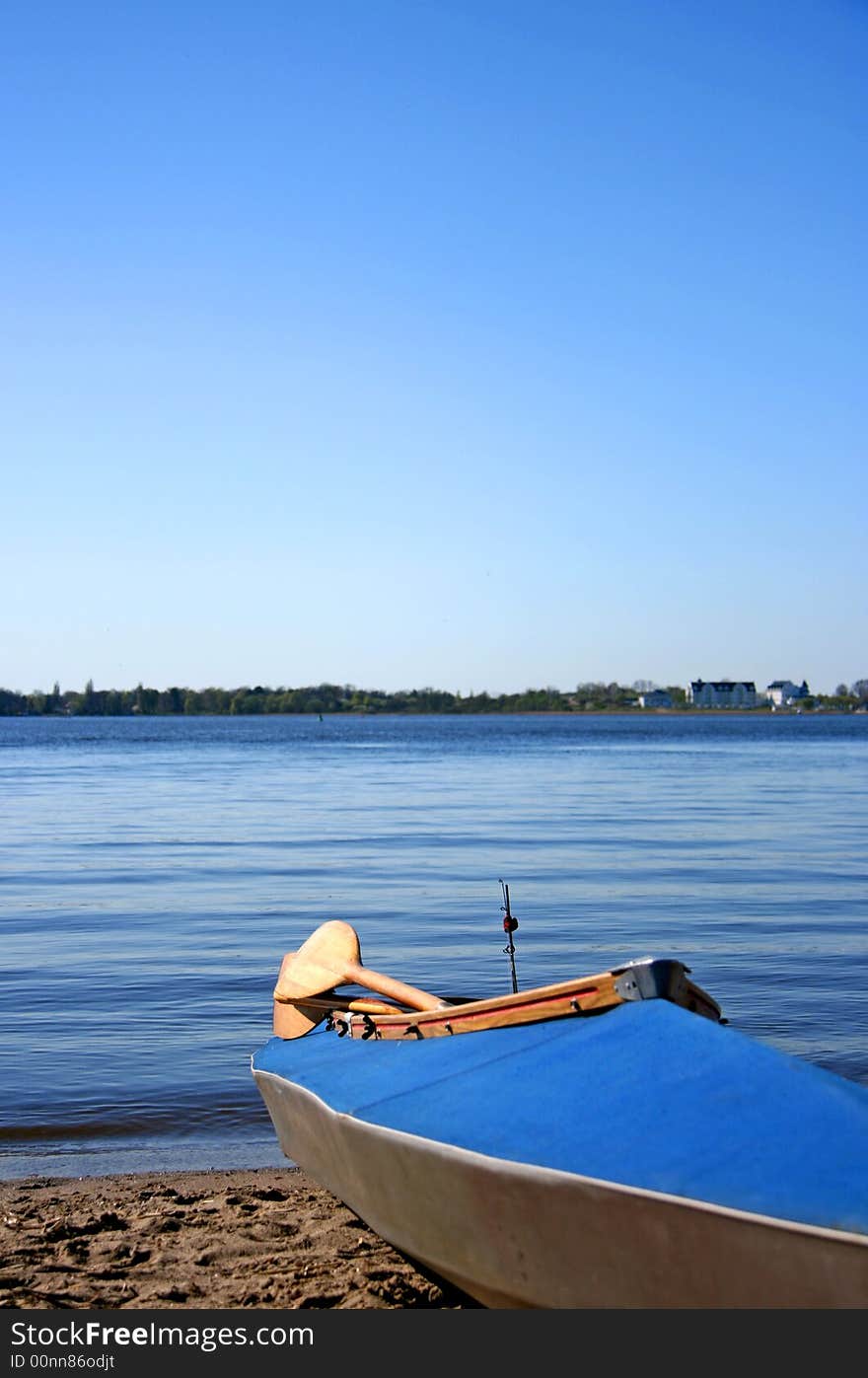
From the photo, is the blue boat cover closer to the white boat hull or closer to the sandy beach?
the white boat hull

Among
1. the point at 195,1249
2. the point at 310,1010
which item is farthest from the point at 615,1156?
the point at 310,1010

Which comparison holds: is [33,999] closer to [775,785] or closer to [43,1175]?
[43,1175]

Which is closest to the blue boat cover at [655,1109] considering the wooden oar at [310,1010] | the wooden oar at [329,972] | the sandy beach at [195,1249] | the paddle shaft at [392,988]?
the sandy beach at [195,1249]

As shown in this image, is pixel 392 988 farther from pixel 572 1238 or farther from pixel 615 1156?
pixel 615 1156

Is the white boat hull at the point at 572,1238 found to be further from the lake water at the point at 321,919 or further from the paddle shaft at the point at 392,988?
the lake water at the point at 321,919

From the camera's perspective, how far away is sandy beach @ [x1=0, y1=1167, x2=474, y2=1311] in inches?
242

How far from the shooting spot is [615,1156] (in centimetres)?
497

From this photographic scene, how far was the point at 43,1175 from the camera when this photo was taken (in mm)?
8555

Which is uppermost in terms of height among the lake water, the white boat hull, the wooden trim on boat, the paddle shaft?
the wooden trim on boat

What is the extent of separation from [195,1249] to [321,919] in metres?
11.7

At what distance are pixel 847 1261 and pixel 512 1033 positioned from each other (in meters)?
2.12

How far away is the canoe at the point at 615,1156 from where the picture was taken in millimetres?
4523

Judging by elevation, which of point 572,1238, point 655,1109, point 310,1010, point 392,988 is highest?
point 655,1109

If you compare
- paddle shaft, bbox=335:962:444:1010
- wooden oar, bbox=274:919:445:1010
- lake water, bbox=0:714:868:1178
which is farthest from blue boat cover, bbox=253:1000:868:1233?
lake water, bbox=0:714:868:1178
